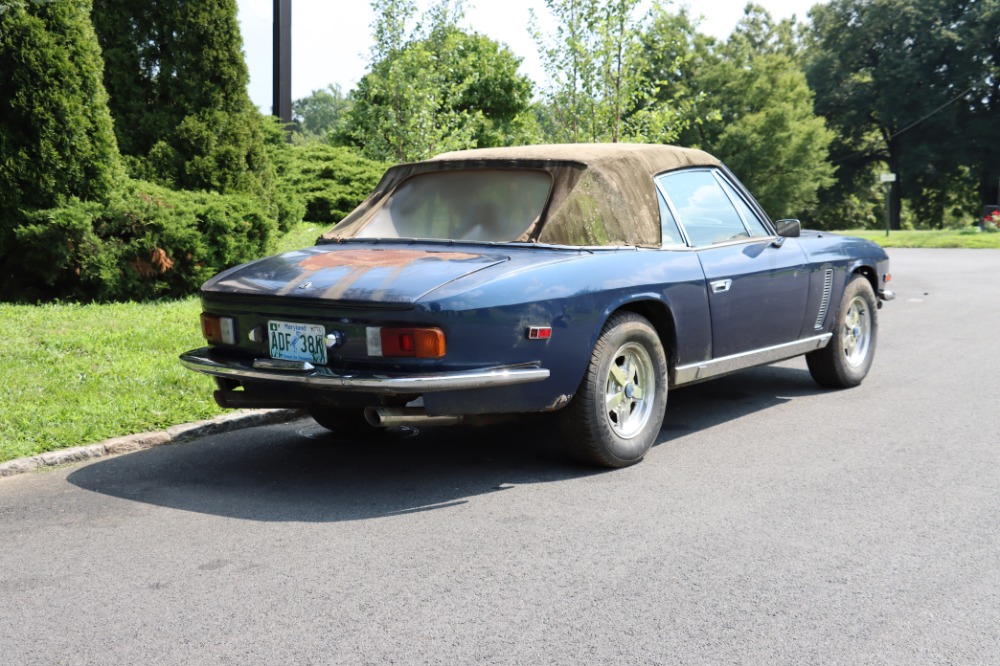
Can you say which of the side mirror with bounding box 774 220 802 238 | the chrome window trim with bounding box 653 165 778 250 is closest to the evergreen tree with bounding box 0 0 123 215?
the chrome window trim with bounding box 653 165 778 250

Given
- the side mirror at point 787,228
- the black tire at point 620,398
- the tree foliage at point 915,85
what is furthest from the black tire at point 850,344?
the tree foliage at point 915,85

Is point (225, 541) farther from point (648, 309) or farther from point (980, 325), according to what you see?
point (980, 325)

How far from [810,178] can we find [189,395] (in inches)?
2334

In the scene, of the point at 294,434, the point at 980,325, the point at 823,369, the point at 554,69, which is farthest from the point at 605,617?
the point at 554,69

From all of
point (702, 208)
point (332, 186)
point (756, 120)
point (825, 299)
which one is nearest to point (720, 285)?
point (702, 208)

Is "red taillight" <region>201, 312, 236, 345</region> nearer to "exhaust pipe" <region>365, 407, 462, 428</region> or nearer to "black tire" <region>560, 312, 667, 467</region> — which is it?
"exhaust pipe" <region>365, 407, 462, 428</region>

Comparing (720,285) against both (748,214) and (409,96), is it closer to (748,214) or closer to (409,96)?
(748,214)

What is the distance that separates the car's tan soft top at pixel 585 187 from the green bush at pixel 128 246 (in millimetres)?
4269

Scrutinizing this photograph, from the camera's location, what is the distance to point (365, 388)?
454 centimetres

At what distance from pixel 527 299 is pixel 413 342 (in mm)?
573

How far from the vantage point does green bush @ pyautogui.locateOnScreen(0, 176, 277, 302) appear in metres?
9.29

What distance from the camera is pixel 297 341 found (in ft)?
16.0

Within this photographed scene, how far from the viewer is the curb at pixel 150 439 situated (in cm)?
534

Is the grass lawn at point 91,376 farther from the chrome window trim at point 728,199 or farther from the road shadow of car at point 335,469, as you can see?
the chrome window trim at point 728,199
